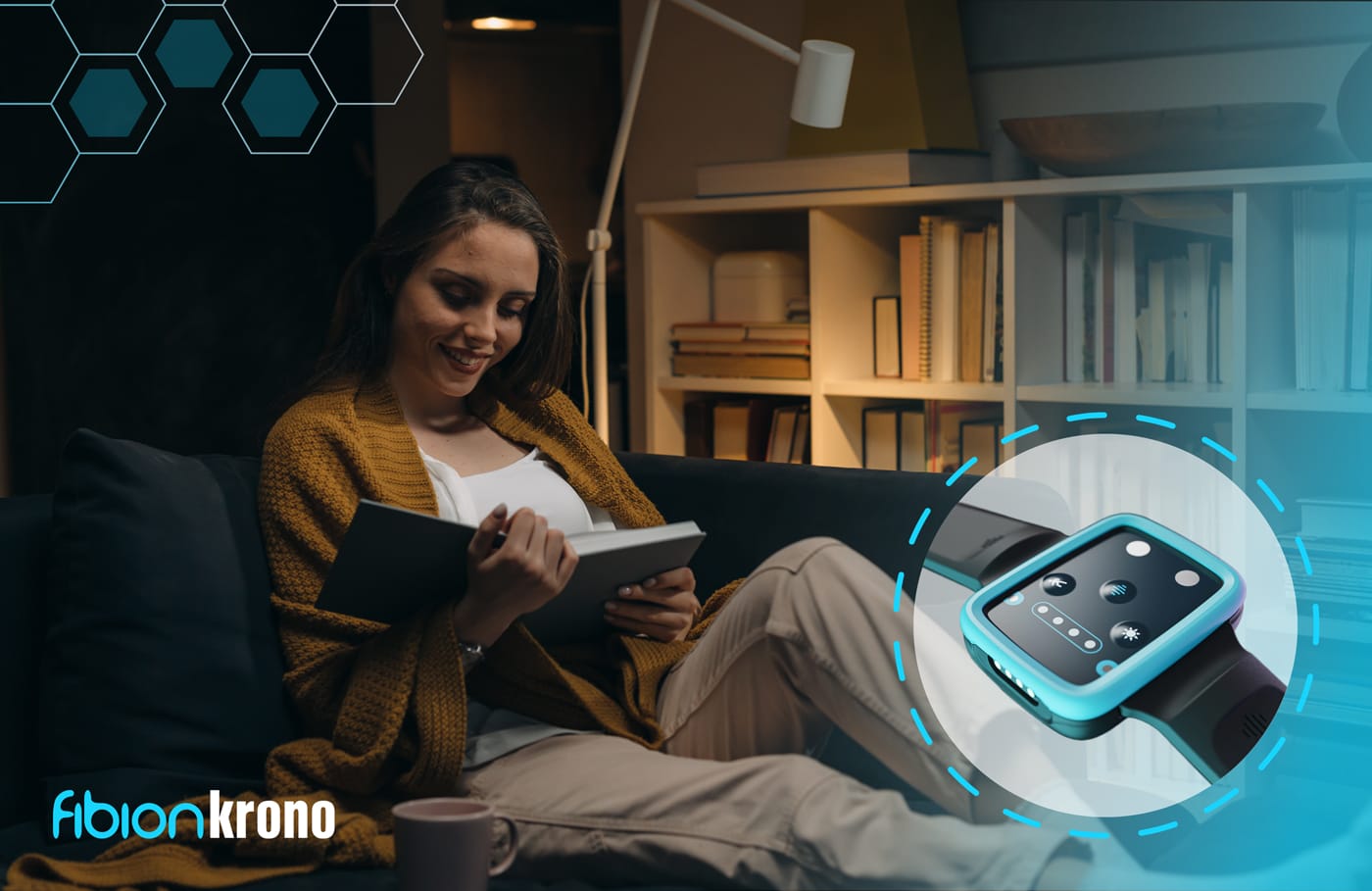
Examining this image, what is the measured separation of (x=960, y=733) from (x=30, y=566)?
900 mm

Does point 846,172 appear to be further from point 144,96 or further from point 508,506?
point 144,96

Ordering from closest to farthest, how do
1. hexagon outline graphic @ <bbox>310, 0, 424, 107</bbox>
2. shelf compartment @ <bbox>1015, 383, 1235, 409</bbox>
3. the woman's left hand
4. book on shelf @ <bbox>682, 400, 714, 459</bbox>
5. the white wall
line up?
1. the woman's left hand
2. shelf compartment @ <bbox>1015, 383, 1235, 409</bbox>
3. the white wall
4. book on shelf @ <bbox>682, 400, 714, 459</bbox>
5. hexagon outline graphic @ <bbox>310, 0, 424, 107</bbox>

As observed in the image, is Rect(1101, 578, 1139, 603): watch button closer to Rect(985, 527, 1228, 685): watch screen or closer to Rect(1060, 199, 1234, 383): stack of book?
Rect(985, 527, 1228, 685): watch screen

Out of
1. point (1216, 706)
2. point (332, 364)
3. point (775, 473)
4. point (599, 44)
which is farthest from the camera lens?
point (599, 44)

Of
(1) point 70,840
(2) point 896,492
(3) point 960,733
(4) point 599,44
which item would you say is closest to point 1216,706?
(3) point 960,733

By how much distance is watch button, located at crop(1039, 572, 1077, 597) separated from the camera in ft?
3.90

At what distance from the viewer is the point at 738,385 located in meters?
2.35

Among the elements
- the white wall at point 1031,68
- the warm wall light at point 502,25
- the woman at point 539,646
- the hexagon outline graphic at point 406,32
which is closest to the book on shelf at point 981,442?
the white wall at point 1031,68

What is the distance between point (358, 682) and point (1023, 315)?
1.16 m

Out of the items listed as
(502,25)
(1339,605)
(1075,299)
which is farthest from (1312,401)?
(502,25)

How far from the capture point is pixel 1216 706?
1.13 m

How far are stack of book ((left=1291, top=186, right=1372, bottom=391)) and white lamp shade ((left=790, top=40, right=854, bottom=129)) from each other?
61 centimetres

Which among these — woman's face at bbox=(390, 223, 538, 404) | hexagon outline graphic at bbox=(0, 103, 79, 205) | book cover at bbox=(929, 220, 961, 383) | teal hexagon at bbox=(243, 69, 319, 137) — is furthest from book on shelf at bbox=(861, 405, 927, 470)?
hexagon outline graphic at bbox=(0, 103, 79, 205)

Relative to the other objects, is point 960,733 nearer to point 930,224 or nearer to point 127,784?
point 127,784
